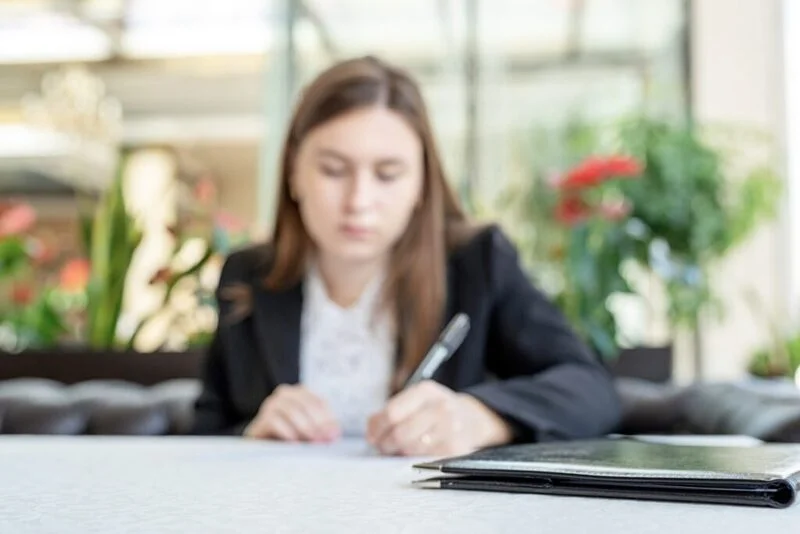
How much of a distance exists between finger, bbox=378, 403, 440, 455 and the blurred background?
1150 mm

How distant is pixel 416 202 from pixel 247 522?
3.43ft

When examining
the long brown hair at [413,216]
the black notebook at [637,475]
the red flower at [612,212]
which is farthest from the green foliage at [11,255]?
the black notebook at [637,475]

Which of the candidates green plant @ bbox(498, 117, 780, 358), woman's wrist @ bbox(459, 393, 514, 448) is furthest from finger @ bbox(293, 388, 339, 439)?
green plant @ bbox(498, 117, 780, 358)

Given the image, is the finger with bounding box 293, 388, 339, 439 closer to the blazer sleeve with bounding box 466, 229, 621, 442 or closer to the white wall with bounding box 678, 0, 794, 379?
the blazer sleeve with bounding box 466, 229, 621, 442

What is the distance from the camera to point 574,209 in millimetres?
2695

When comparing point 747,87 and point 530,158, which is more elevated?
point 747,87

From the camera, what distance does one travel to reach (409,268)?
1.44 meters

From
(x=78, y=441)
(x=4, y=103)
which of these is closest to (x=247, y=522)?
(x=78, y=441)

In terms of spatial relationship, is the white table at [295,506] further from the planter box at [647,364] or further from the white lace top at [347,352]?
the planter box at [647,364]

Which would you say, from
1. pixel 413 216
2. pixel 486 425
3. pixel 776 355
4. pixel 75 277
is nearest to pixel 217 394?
pixel 413 216

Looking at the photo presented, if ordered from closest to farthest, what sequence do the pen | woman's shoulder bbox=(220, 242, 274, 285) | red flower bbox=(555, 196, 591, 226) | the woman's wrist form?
the woman's wrist
the pen
woman's shoulder bbox=(220, 242, 274, 285)
red flower bbox=(555, 196, 591, 226)

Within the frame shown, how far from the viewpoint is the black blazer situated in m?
1.35

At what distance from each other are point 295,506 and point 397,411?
44 centimetres

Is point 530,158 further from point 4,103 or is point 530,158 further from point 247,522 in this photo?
point 4,103
